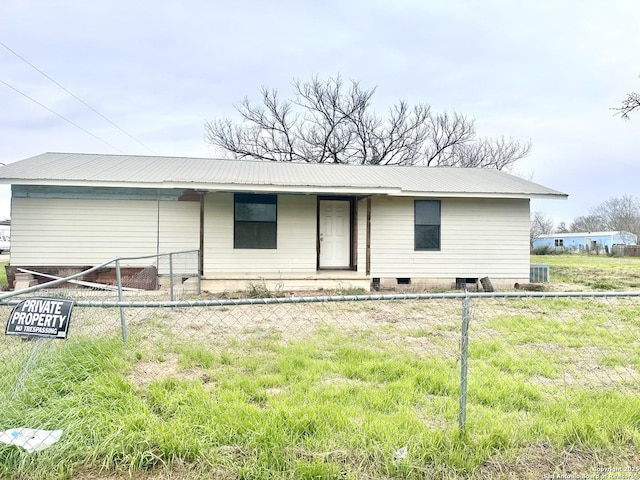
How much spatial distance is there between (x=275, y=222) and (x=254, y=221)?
0.55 meters

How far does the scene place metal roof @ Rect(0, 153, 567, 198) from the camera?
905cm

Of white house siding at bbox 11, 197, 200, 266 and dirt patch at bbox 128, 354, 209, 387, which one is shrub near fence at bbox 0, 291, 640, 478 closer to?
dirt patch at bbox 128, 354, 209, 387

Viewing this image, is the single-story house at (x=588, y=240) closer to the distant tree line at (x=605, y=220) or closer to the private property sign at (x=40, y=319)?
the distant tree line at (x=605, y=220)

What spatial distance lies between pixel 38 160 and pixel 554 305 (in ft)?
44.9

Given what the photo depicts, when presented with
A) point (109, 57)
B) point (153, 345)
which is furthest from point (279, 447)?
point (109, 57)

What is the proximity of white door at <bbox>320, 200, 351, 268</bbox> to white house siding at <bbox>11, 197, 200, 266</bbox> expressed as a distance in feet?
11.2

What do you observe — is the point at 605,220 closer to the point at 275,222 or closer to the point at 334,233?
the point at 334,233

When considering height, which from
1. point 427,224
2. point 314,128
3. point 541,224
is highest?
point 314,128

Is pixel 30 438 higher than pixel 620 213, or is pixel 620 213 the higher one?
pixel 620 213

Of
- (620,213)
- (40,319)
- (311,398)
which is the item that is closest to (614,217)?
(620,213)

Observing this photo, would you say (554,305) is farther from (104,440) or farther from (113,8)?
(113,8)

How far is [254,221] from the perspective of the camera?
1009cm

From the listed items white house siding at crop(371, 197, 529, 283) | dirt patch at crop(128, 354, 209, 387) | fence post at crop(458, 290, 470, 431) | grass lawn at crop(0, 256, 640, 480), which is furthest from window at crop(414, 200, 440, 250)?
fence post at crop(458, 290, 470, 431)

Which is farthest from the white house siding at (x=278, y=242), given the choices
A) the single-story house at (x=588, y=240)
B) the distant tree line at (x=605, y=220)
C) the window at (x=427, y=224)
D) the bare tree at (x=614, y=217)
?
the bare tree at (x=614, y=217)
